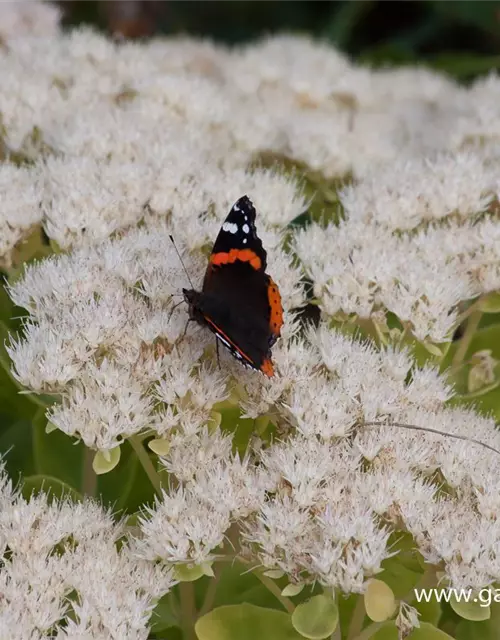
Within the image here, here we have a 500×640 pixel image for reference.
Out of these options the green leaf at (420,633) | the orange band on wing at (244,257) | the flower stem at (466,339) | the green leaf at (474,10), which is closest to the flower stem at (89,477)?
the orange band on wing at (244,257)

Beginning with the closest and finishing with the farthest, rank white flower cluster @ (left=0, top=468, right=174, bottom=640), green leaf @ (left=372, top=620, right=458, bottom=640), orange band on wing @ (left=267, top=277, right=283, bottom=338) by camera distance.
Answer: white flower cluster @ (left=0, top=468, right=174, bottom=640), green leaf @ (left=372, top=620, right=458, bottom=640), orange band on wing @ (left=267, top=277, right=283, bottom=338)

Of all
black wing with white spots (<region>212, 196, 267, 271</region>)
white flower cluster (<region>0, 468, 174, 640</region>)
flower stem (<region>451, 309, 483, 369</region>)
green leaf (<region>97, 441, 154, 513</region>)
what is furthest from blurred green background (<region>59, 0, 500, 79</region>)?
white flower cluster (<region>0, 468, 174, 640</region>)

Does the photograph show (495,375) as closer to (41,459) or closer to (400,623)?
(400,623)

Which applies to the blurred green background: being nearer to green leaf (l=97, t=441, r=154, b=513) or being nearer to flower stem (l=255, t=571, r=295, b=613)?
green leaf (l=97, t=441, r=154, b=513)

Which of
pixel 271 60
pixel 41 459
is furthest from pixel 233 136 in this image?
pixel 41 459

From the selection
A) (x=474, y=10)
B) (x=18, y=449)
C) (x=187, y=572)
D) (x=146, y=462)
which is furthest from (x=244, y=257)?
(x=474, y=10)

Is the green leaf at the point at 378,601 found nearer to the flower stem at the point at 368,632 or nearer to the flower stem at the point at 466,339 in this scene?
the flower stem at the point at 368,632
